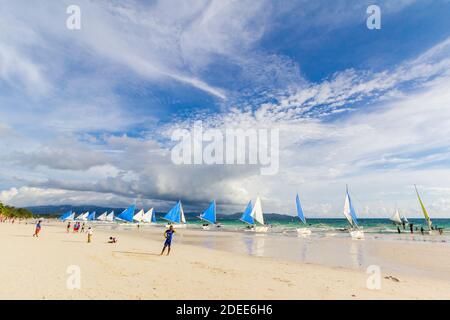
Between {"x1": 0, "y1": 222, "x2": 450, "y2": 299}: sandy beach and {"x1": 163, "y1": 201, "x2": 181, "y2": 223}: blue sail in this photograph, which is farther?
{"x1": 163, "y1": 201, "x2": 181, "y2": 223}: blue sail

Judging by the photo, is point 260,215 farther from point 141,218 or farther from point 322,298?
point 322,298

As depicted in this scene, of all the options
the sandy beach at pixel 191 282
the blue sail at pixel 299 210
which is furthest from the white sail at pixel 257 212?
the sandy beach at pixel 191 282

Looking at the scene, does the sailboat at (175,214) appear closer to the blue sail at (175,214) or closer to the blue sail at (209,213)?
the blue sail at (175,214)

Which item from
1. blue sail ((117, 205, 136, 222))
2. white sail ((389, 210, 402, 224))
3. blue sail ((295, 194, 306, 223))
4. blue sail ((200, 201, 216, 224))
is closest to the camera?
blue sail ((295, 194, 306, 223))

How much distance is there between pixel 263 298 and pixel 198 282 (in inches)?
132

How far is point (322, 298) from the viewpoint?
1030cm

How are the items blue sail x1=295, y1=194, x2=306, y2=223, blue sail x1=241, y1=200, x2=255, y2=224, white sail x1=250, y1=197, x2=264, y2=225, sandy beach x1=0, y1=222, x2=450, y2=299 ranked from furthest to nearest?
blue sail x1=241, y1=200, x2=255, y2=224 → white sail x1=250, y1=197, x2=264, y2=225 → blue sail x1=295, y1=194, x2=306, y2=223 → sandy beach x1=0, y1=222, x2=450, y2=299

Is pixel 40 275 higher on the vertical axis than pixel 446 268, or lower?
higher

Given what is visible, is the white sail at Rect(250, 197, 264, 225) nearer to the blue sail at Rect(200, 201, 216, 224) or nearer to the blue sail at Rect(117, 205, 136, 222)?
the blue sail at Rect(200, 201, 216, 224)

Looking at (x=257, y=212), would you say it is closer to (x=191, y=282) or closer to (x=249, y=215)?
(x=249, y=215)

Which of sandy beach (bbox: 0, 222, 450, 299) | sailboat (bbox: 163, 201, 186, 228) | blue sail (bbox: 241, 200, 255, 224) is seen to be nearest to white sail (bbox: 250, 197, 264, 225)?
blue sail (bbox: 241, 200, 255, 224)
